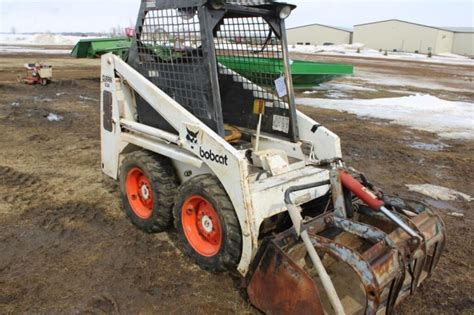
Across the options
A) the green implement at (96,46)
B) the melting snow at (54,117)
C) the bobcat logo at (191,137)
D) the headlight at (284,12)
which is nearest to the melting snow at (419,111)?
the headlight at (284,12)

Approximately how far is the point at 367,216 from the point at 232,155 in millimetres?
1083

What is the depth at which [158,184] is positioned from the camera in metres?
3.50

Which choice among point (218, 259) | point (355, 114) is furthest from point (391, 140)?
point (218, 259)

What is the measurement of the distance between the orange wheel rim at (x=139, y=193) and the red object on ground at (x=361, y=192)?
1.81 m

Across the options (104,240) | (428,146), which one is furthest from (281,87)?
(428,146)

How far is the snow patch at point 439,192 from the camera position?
4.96 meters

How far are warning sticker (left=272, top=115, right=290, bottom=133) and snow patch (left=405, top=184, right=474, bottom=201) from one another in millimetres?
2249

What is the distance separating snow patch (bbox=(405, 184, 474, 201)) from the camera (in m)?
4.96

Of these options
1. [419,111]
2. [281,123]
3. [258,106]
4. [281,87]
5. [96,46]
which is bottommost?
[419,111]

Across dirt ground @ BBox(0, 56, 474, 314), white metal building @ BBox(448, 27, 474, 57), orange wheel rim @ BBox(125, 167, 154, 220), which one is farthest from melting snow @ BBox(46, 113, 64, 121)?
white metal building @ BBox(448, 27, 474, 57)

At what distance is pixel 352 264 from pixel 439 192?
3434 mm

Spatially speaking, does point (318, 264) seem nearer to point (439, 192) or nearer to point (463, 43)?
point (439, 192)

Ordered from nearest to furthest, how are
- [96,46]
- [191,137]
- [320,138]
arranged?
1. [191,137]
2. [320,138]
3. [96,46]

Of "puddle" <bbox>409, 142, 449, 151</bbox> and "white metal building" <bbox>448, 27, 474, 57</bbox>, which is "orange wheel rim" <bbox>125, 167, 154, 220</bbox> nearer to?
"puddle" <bbox>409, 142, 449, 151</bbox>
